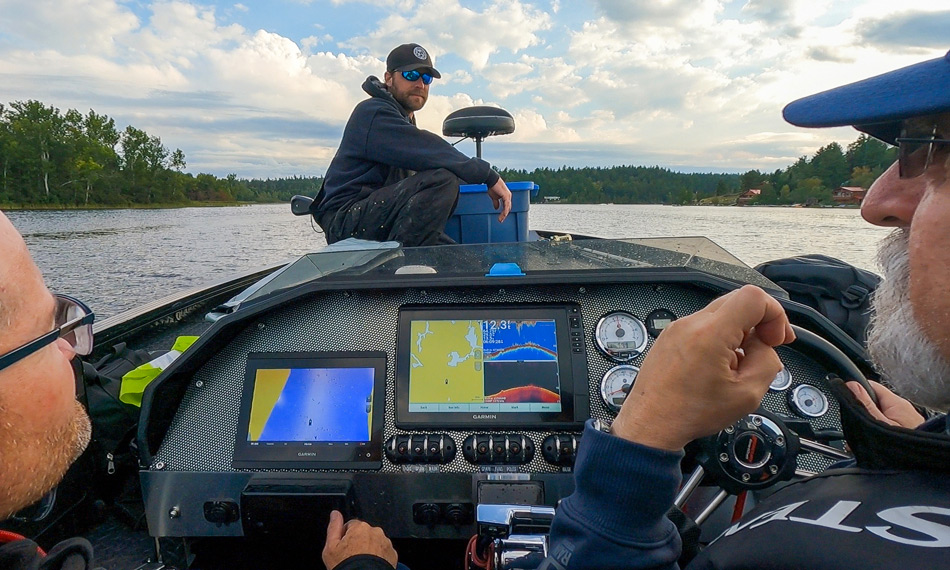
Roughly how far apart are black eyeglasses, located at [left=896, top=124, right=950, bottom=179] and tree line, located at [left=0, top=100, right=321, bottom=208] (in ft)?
55.4

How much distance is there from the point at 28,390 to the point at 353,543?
98 centimetres

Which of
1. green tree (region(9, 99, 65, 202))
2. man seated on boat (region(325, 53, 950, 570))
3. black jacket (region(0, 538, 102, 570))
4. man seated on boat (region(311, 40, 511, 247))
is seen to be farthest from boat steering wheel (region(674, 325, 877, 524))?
green tree (region(9, 99, 65, 202))

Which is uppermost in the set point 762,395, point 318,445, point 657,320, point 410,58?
point 410,58

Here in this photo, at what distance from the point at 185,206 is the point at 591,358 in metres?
44.9

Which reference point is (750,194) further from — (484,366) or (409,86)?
(484,366)

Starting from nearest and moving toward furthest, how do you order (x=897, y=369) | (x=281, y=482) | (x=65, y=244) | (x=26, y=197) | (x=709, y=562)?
1. (x=709, y=562)
2. (x=897, y=369)
3. (x=281, y=482)
4. (x=65, y=244)
5. (x=26, y=197)

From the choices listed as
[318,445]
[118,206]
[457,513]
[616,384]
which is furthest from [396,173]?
[118,206]

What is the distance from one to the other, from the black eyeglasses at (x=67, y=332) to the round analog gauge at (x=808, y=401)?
2.18 m

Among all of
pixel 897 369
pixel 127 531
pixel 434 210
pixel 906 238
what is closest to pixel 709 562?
pixel 897 369

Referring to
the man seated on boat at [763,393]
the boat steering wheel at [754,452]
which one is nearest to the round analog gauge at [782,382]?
the boat steering wheel at [754,452]

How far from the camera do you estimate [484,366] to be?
6.64ft

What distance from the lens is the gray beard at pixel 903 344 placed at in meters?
0.96

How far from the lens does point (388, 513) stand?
198cm

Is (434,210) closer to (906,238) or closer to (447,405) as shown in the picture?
(447,405)
